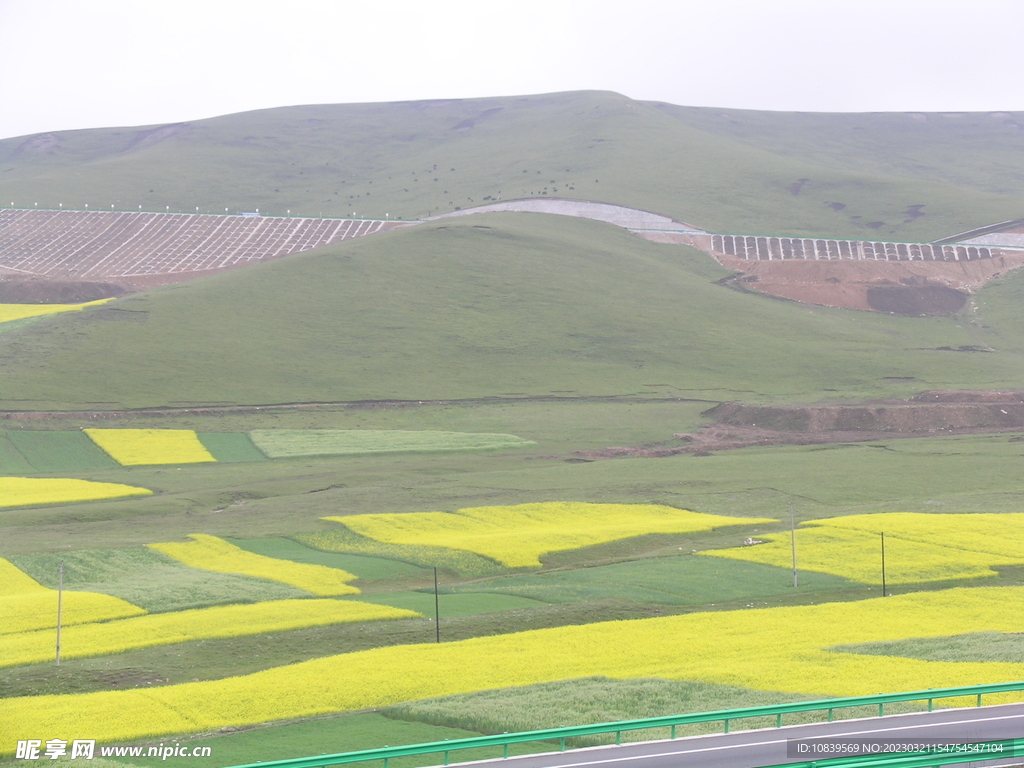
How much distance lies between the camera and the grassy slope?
111 metres

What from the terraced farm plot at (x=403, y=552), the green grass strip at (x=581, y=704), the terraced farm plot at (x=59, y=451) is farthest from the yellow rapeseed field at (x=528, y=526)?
the terraced farm plot at (x=59, y=451)

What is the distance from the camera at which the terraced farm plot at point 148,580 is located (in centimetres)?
4128

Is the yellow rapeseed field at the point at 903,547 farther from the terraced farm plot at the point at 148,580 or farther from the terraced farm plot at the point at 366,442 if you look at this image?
the terraced farm plot at the point at 366,442

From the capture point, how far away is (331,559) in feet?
166

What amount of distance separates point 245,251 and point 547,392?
86.9 meters

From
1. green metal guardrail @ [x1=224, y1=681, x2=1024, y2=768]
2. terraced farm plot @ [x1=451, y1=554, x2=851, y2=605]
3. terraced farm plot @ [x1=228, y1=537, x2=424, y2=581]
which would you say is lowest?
terraced farm plot @ [x1=451, y1=554, x2=851, y2=605]

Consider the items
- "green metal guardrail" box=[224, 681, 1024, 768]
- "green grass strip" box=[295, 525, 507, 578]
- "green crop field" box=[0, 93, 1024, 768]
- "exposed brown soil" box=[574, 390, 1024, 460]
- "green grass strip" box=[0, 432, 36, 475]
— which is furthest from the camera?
"exposed brown soil" box=[574, 390, 1024, 460]

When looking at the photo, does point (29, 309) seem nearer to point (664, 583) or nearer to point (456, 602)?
point (456, 602)

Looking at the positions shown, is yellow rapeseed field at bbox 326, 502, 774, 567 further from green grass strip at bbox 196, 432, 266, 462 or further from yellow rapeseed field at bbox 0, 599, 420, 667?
green grass strip at bbox 196, 432, 266, 462

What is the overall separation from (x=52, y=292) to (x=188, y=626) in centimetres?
13663

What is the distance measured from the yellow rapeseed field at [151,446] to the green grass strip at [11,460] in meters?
6.08

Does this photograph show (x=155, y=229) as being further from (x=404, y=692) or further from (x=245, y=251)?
(x=404, y=692)

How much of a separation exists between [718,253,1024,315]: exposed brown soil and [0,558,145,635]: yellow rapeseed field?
13248 cm

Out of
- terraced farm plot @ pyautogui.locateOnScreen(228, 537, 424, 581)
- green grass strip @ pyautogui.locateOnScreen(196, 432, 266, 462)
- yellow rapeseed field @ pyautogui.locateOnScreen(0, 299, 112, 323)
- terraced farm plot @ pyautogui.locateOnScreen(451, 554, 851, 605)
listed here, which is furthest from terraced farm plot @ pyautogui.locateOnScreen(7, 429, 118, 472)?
yellow rapeseed field @ pyautogui.locateOnScreen(0, 299, 112, 323)
